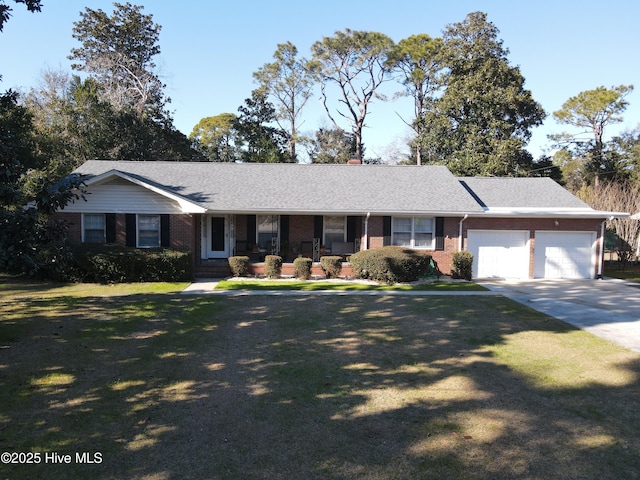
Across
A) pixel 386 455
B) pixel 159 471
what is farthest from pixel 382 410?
pixel 159 471

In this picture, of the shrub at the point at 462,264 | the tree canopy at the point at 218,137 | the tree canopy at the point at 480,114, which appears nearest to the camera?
the shrub at the point at 462,264

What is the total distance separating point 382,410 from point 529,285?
1340cm

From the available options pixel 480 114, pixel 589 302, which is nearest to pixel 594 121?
pixel 480 114

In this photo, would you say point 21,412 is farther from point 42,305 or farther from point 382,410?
point 42,305

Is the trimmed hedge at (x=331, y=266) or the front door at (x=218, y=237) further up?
the front door at (x=218, y=237)

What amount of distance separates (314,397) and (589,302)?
11030 mm

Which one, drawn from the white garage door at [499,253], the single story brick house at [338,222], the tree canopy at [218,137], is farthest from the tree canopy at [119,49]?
the white garage door at [499,253]

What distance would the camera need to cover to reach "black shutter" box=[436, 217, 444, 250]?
719 inches

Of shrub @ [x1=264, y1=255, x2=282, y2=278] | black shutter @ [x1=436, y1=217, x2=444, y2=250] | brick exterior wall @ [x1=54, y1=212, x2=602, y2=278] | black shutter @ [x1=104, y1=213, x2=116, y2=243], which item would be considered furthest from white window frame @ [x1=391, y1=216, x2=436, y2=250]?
black shutter @ [x1=104, y1=213, x2=116, y2=243]

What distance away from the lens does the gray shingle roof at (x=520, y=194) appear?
19.7m

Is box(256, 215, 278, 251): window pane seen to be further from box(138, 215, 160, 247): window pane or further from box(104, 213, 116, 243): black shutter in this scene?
box(104, 213, 116, 243): black shutter

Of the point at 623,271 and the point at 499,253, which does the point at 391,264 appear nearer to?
the point at 499,253

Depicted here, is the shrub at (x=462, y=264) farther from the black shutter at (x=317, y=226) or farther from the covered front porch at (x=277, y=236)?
the black shutter at (x=317, y=226)

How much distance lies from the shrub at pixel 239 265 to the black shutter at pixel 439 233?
7886mm
